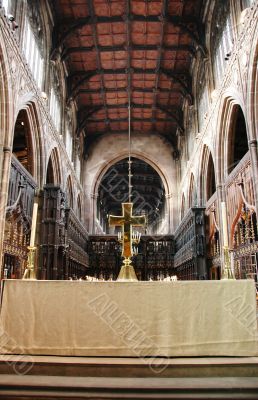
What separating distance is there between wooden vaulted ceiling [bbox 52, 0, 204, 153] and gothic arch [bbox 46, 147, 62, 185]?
4.14m

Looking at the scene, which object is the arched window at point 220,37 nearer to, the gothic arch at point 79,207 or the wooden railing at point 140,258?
the wooden railing at point 140,258

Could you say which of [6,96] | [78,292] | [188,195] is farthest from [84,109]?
[78,292]

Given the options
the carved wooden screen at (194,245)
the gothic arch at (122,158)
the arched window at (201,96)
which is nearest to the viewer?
the carved wooden screen at (194,245)

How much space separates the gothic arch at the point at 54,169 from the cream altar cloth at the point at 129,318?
1220 centimetres

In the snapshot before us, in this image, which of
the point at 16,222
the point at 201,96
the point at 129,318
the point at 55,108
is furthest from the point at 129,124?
the point at 129,318

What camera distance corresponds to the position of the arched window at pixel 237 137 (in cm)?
1228

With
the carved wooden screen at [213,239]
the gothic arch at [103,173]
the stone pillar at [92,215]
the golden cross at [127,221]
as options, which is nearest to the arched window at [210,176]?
the carved wooden screen at [213,239]

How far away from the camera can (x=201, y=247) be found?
1409cm

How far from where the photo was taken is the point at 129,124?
1612 cm

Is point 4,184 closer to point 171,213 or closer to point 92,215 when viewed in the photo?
point 92,215

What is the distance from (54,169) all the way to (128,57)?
20.8ft

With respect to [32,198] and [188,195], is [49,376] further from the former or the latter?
[188,195]

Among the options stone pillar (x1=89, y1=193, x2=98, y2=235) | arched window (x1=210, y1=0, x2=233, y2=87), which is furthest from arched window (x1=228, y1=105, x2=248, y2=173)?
stone pillar (x1=89, y1=193, x2=98, y2=235)

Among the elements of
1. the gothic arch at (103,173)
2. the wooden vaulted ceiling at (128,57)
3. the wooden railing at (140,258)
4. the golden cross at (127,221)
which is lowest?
the golden cross at (127,221)
